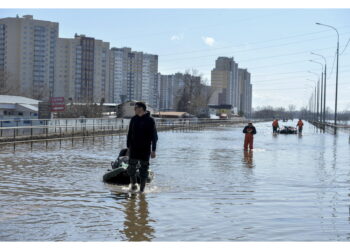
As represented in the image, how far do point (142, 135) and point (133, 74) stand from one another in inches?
6137

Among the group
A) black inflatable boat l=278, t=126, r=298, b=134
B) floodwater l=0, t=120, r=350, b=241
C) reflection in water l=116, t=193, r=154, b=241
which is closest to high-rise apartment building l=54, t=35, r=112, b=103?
black inflatable boat l=278, t=126, r=298, b=134

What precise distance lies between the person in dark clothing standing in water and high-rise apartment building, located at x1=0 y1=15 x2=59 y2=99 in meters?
Result: 117

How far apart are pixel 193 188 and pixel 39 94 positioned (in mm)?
95015

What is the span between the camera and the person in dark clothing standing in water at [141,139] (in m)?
9.95

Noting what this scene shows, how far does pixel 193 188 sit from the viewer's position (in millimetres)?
11086

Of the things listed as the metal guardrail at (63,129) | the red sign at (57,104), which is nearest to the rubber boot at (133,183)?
the metal guardrail at (63,129)

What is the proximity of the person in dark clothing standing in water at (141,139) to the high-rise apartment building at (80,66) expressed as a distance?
124 m

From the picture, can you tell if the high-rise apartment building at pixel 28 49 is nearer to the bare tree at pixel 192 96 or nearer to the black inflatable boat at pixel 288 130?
the bare tree at pixel 192 96

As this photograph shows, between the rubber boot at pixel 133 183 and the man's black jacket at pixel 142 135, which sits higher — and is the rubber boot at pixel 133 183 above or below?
below

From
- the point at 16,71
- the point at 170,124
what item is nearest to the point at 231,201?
the point at 170,124

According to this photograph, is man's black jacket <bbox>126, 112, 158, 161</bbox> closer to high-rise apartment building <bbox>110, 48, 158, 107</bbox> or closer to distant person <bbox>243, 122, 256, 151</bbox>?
distant person <bbox>243, 122, 256, 151</bbox>

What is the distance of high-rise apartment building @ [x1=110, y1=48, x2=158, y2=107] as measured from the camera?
515ft

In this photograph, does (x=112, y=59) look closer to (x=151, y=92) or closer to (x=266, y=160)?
(x=151, y=92)
